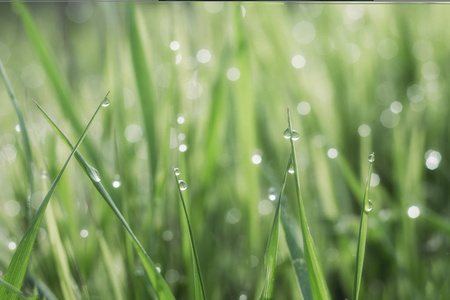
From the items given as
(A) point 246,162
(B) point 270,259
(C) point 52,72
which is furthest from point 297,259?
(C) point 52,72

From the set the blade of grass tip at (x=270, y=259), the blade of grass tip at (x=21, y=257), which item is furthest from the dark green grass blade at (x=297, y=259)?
the blade of grass tip at (x=21, y=257)

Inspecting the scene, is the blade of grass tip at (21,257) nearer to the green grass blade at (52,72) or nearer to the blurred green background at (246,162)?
the blurred green background at (246,162)

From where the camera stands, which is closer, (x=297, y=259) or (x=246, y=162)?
(x=297, y=259)

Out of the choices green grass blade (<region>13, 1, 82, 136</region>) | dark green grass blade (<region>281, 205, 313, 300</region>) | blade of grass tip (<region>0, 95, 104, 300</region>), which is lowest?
dark green grass blade (<region>281, 205, 313, 300</region>)

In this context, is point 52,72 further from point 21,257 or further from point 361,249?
point 361,249

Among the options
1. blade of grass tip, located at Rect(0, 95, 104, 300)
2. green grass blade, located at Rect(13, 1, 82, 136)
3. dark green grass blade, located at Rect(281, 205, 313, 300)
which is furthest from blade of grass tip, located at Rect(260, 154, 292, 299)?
green grass blade, located at Rect(13, 1, 82, 136)

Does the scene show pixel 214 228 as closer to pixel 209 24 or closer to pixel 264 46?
pixel 264 46

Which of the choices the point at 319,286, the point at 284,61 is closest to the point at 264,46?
the point at 284,61

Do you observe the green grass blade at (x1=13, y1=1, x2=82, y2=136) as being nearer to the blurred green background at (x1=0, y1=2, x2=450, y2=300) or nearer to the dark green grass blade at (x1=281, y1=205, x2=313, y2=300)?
the blurred green background at (x1=0, y1=2, x2=450, y2=300)
